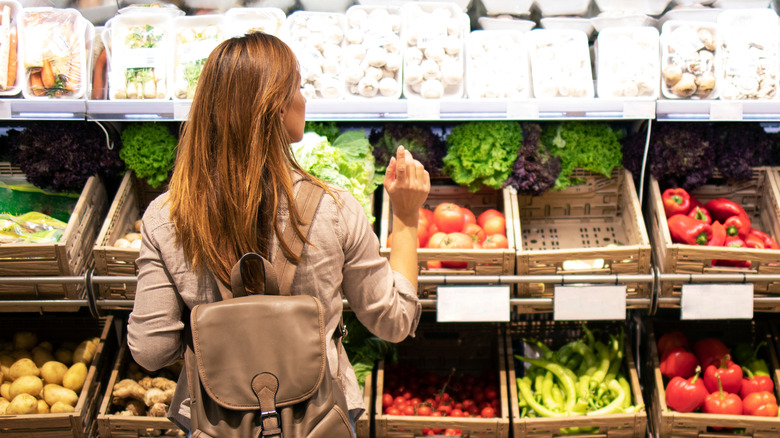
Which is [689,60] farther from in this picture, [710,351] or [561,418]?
[561,418]

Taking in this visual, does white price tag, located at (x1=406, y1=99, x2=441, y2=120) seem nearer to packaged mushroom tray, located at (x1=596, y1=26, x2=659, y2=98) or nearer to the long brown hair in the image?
packaged mushroom tray, located at (x1=596, y1=26, x2=659, y2=98)

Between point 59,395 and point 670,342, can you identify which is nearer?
point 59,395

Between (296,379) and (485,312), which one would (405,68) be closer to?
(485,312)

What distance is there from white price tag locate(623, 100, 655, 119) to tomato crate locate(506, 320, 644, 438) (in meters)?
1.03

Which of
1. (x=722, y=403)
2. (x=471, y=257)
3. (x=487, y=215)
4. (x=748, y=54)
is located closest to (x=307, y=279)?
(x=471, y=257)

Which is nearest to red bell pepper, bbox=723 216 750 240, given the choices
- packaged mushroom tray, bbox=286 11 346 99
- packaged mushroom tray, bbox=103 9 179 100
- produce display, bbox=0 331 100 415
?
packaged mushroom tray, bbox=286 11 346 99

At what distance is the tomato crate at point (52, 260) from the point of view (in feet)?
8.56

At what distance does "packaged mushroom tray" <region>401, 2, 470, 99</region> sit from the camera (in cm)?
274

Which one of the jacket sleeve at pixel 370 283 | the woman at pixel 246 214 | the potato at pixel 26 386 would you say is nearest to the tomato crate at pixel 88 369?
the potato at pixel 26 386

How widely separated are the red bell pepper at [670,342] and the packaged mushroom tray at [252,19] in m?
2.08

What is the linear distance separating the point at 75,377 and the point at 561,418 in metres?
1.96

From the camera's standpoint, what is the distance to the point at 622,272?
2.65m

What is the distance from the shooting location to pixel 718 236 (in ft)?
9.20

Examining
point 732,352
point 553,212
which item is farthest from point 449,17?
point 732,352
